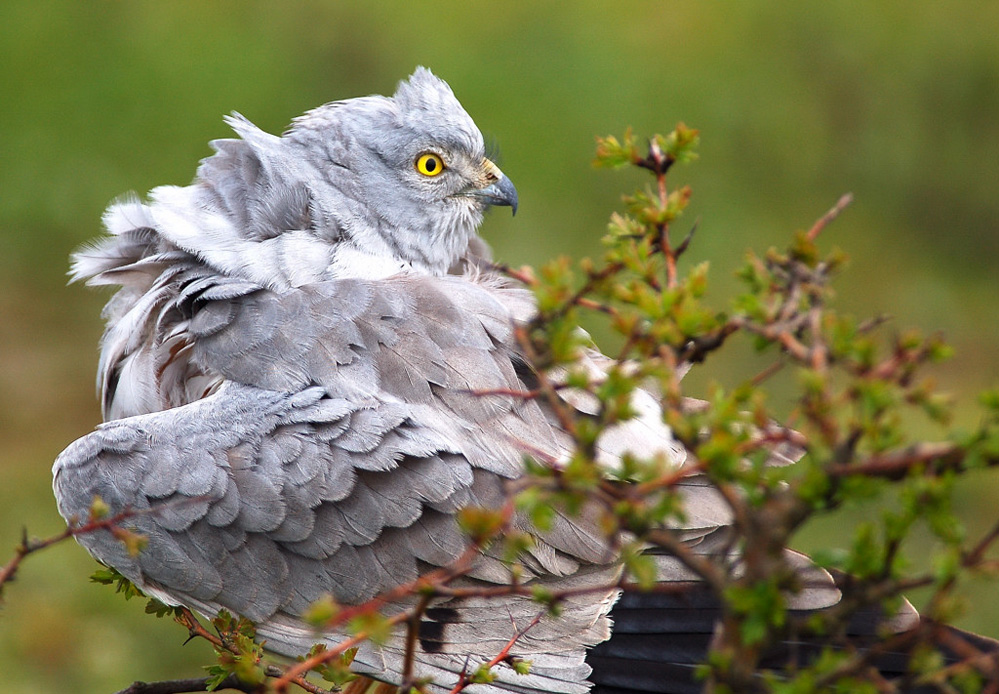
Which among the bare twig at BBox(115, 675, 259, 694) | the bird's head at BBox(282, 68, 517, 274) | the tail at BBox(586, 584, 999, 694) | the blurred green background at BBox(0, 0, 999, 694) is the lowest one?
the bare twig at BBox(115, 675, 259, 694)

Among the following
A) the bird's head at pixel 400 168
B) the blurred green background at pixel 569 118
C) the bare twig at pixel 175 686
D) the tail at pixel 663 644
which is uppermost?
the blurred green background at pixel 569 118

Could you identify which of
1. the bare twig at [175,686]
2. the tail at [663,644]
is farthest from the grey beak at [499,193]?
the bare twig at [175,686]

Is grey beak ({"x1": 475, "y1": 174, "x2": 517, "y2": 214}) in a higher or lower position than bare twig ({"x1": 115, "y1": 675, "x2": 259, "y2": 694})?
higher

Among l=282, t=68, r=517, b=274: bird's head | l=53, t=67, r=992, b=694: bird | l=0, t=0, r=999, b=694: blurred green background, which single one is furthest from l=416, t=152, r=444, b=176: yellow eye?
l=0, t=0, r=999, b=694: blurred green background

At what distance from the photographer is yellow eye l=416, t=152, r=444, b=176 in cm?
320

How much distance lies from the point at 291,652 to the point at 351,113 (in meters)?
1.60

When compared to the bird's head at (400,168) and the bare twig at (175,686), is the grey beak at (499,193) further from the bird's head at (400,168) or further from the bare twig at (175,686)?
the bare twig at (175,686)

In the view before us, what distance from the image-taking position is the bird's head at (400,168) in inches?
124

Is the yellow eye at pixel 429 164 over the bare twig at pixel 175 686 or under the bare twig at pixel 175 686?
over

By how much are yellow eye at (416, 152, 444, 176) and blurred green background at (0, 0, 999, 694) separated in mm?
3951

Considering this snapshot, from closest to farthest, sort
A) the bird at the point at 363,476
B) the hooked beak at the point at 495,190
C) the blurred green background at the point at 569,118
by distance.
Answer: the bird at the point at 363,476, the hooked beak at the point at 495,190, the blurred green background at the point at 569,118

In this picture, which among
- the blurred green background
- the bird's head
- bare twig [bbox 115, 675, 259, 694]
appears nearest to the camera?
bare twig [bbox 115, 675, 259, 694]

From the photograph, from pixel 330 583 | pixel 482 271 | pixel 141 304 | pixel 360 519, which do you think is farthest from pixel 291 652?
pixel 482 271

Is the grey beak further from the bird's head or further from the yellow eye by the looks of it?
the yellow eye
